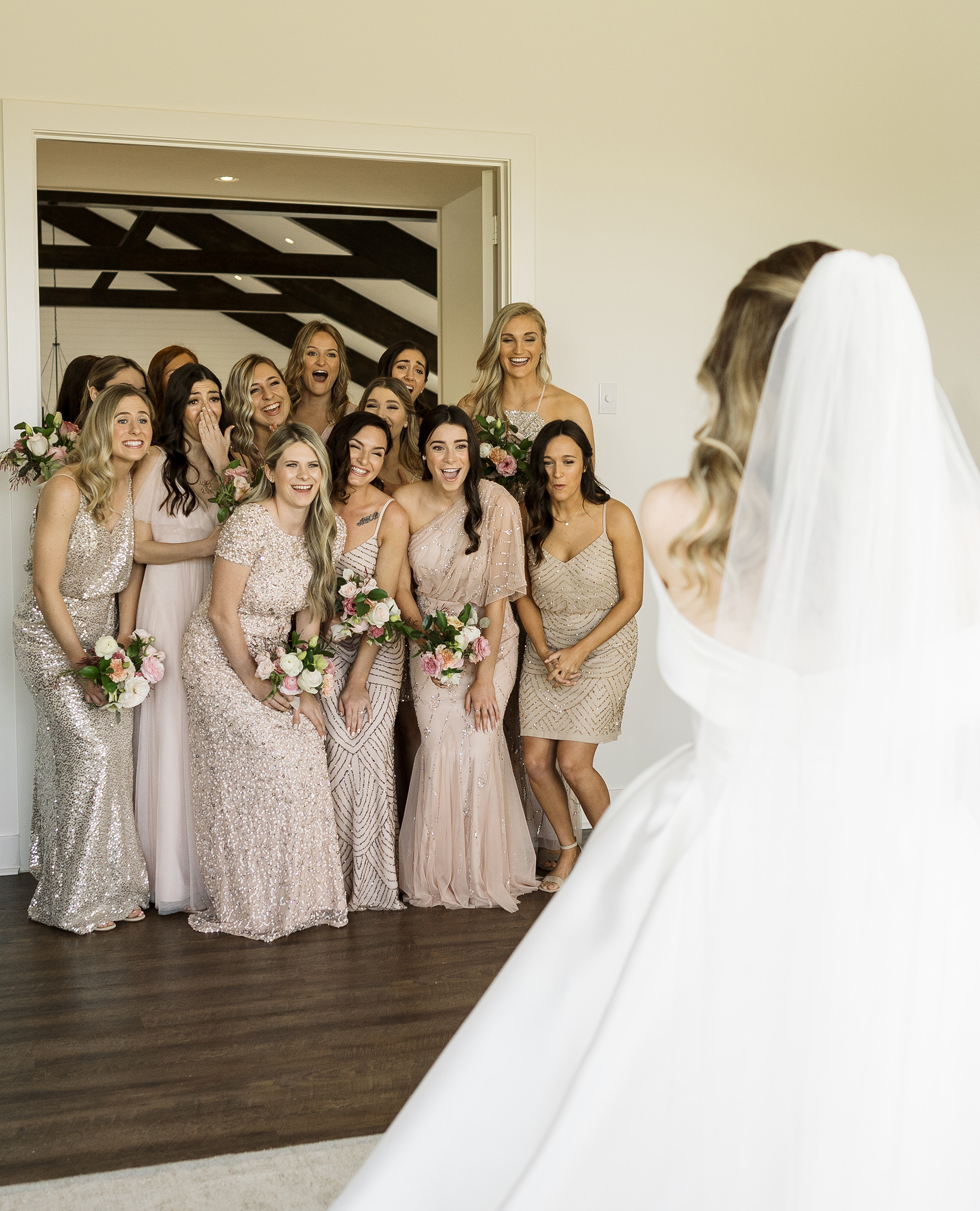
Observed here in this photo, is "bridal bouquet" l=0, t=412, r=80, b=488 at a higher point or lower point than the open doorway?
lower

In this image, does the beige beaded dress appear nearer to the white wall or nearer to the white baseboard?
the white wall

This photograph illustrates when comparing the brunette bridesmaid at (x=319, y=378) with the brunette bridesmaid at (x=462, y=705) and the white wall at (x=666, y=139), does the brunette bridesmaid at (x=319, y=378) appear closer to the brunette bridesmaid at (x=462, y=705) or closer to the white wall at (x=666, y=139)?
the brunette bridesmaid at (x=462, y=705)

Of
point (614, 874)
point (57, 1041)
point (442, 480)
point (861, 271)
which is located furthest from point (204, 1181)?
point (442, 480)

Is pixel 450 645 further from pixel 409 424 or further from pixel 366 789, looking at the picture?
pixel 409 424

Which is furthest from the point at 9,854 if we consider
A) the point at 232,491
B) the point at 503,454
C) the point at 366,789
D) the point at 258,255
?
the point at 258,255

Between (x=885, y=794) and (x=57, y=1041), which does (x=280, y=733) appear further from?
(x=885, y=794)

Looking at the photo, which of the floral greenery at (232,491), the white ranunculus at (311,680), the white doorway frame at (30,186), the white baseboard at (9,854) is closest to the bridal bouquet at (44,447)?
the white doorway frame at (30,186)

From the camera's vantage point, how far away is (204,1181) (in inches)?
87.2

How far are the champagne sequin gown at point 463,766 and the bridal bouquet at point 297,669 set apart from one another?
0.46m

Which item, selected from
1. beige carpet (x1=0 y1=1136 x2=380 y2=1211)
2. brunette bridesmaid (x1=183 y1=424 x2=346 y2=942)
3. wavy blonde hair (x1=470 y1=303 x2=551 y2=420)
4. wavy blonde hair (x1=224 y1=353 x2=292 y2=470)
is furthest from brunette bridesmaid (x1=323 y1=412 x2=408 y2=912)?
beige carpet (x1=0 y1=1136 x2=380 y2=1211)

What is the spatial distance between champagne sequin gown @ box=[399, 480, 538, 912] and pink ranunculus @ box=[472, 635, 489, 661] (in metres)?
0.13

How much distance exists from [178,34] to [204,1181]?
4102mm

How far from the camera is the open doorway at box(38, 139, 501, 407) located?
18.4 feet

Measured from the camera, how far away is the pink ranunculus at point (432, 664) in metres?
4.02
